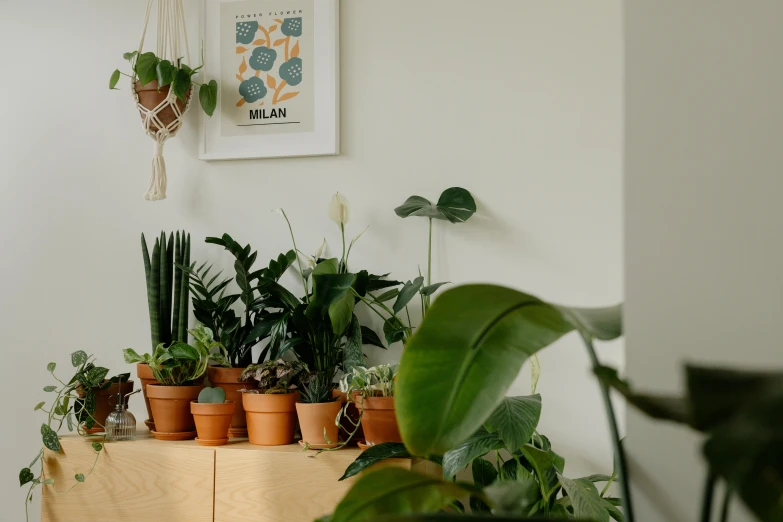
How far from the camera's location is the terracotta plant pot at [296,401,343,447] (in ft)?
5.80

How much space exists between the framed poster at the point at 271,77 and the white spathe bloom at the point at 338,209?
0.68ft

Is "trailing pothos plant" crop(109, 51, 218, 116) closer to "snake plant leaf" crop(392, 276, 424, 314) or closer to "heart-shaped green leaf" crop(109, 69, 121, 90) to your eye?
"heart-shaped green leaf" crop(109, 69, 121, 90)

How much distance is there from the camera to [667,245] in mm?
712

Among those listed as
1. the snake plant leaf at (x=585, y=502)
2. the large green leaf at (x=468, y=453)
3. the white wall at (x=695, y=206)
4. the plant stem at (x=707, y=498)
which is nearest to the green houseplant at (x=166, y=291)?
the large green leaf at (x=468, y=453)

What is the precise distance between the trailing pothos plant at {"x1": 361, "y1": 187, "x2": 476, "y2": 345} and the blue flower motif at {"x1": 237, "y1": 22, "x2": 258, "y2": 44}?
0.75 metres

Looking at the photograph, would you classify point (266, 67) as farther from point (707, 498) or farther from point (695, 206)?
point (707, 498)

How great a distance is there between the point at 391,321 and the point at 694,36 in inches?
53.0

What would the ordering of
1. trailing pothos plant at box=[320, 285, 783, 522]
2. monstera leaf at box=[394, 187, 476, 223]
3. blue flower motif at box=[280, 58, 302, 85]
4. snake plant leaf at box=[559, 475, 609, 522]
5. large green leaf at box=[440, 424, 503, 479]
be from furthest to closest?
blue flower motif at box=[280, 58, 302, 85]
monstera leaf at box=[394, 187, 476, 223]
large green leaf at box=[440, 424, 503, 479]
snake plant leaf at box=[559, 475, 609, 522]
trailing pothos plant at box=[320, 285, 783, 522]

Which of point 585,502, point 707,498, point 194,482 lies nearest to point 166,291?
point 194,482

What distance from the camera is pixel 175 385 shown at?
192 cm

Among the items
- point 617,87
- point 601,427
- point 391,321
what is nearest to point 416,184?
point 391,321

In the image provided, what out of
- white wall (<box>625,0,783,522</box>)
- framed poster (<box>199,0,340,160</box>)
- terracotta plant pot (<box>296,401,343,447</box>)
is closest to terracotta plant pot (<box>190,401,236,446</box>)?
terracotta plant pot (<box>296,401,343,447</box>)

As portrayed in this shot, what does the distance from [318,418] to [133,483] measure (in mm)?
537

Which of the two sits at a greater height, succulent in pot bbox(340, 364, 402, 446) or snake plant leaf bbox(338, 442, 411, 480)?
succulent in pot bbox(340, 364, 402, 446)
